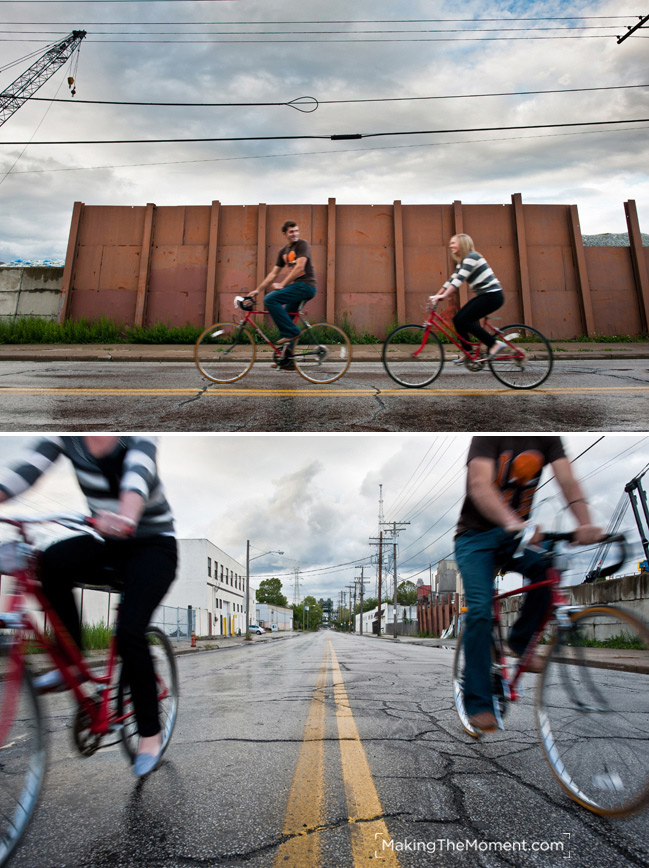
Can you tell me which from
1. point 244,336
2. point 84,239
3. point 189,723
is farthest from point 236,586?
point 189,723

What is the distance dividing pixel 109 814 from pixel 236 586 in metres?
66.4

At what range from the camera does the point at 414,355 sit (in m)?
9.00

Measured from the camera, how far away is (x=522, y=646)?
2.85m

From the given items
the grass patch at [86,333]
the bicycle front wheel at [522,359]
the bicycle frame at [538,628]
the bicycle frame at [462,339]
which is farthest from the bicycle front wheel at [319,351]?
the grass patch at [86,333]

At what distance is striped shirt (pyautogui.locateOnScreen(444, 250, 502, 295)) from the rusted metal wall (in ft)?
50.2

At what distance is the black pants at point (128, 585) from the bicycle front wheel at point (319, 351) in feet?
21.8

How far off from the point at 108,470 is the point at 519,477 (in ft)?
6.10

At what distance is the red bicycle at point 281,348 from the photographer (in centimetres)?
912

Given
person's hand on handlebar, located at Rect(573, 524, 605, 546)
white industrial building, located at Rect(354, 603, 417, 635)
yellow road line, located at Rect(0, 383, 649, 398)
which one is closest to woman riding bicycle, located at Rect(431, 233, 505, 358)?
yellow road line, located at Rect(0, 383, 649, 398)

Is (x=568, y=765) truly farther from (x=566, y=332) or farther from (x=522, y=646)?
(x=566, y=332)

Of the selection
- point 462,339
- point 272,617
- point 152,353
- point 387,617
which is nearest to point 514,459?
point 462,339

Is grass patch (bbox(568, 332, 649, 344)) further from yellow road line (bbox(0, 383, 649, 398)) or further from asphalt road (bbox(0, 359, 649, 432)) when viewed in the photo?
yellow road line (bbox(0, 383, 649, 398))

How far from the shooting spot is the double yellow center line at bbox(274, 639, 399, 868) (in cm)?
189

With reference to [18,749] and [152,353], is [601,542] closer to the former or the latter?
[18,749]
